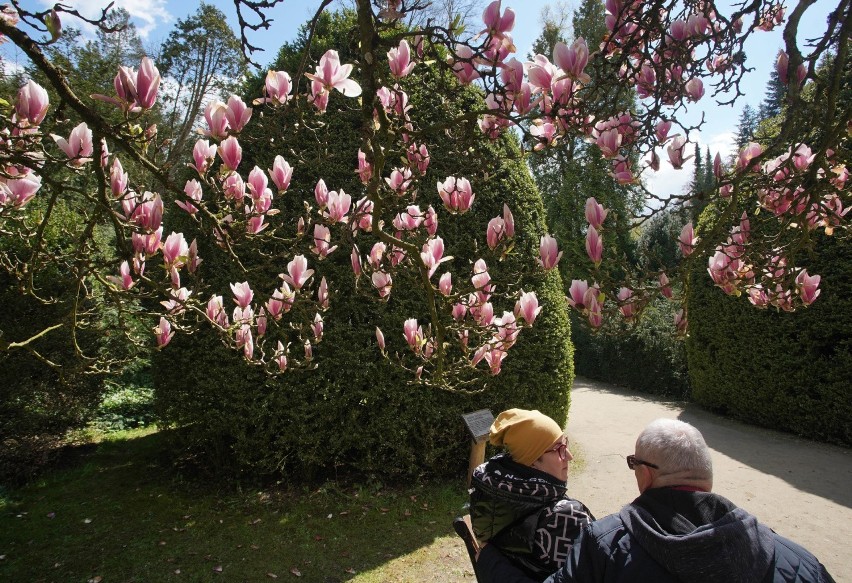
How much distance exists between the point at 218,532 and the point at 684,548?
3871 millimetres

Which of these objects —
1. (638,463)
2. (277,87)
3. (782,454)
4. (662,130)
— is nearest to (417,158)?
(277,87)

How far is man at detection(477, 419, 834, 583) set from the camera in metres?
1.32

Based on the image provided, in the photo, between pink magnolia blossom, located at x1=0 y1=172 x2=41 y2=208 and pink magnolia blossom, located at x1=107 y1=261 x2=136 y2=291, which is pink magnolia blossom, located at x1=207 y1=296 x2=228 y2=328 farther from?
pink magnolia blossom, located at x1=0 y1=172 x2=41 y2=208

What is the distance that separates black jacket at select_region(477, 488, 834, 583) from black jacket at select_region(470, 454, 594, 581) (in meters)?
0.21

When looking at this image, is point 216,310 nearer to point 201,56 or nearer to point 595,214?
point 595,214

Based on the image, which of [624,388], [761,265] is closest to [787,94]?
[761,265]

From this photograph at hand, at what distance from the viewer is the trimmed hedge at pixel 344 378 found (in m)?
4.63

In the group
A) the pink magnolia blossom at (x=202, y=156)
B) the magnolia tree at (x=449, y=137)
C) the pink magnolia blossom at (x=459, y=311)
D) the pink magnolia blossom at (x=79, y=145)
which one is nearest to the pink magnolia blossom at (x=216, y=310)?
the magnolia tree at (x=449, y=137)

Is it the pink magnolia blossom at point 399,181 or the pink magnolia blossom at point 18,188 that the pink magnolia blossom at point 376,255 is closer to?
the pink magnolia blossom at point 399,181

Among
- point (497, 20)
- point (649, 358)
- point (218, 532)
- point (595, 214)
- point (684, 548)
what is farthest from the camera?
point (649, 358)

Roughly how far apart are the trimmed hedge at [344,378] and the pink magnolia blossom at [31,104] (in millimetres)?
2864

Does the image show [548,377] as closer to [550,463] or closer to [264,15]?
[550,463]

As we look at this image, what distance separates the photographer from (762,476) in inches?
214

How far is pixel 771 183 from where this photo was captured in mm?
2293
